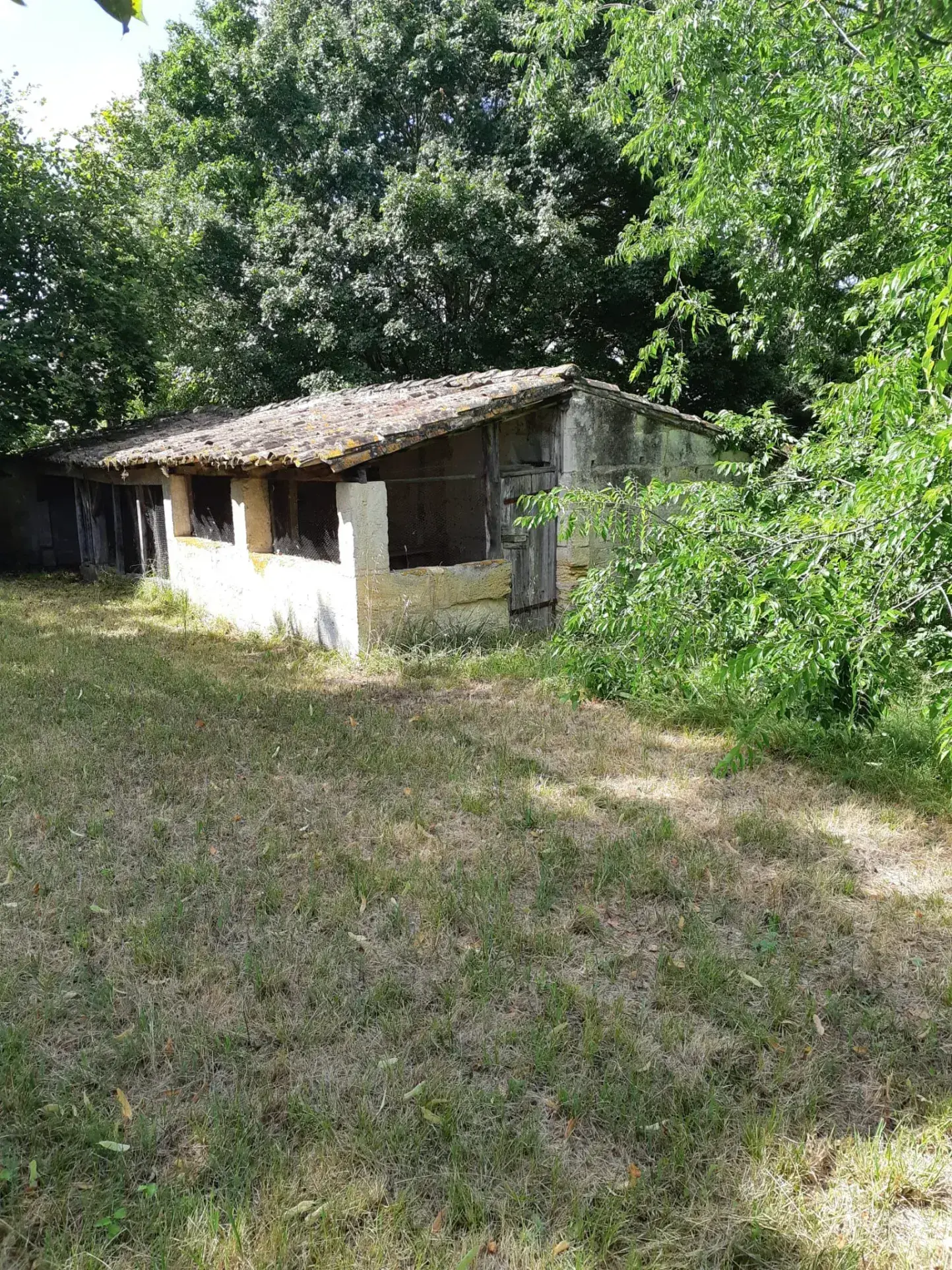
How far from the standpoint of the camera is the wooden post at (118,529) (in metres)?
14.8

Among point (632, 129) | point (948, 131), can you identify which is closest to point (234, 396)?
point (632, 129)

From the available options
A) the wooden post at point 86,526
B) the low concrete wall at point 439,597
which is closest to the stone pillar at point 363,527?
the low concrete wall at point 439,597

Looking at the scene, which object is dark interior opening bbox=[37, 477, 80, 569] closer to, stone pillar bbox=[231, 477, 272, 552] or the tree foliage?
stone pillar bbox=[231, 477, 272, 552]

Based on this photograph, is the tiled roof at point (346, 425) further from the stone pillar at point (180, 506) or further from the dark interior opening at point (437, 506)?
the dark interior opening at point (437, 506)

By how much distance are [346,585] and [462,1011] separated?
598cm

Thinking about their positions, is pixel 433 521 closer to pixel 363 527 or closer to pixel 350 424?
pixel 350 424

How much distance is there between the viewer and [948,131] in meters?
4.95

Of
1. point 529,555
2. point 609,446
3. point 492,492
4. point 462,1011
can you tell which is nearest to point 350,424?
point 492,492

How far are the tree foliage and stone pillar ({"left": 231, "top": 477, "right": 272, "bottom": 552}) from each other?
5.23m

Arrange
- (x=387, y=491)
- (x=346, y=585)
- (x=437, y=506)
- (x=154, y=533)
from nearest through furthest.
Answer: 1. (x=346, y=585)
2. (x=387, y=491)
3. (x=154, y=533)
4. (x=437, y=506)

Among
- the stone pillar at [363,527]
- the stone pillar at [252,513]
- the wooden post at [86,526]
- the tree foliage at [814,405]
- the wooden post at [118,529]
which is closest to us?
the tree foliage at [814,405]

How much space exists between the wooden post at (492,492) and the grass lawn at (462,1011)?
13.9ft

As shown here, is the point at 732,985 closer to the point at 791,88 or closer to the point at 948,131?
the point at 948,131

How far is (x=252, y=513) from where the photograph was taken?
1029cm
